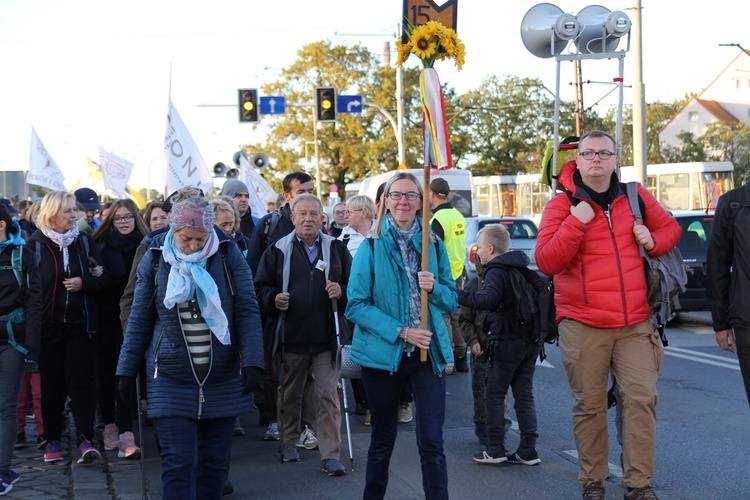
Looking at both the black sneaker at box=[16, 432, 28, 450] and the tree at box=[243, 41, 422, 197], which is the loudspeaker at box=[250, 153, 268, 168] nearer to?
the black sneaker at box=[16, 432, 28, 450]

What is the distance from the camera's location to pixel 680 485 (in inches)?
252

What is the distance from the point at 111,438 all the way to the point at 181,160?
5003mm

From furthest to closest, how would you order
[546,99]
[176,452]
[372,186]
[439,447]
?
[546,99] < [372,186] < [439,447] < [176,452]

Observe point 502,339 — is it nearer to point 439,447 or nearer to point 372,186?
point 439,447

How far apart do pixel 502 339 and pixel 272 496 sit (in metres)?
1.91

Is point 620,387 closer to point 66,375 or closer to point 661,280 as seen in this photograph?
point 661,280

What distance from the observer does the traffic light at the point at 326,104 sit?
90.5 ft

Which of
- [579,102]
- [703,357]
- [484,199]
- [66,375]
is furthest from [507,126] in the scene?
[66,375]

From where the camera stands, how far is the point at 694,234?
15.9 metres

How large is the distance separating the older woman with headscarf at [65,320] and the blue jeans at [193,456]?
2.68 meters

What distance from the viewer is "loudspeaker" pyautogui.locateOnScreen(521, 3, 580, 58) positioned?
7.73 meters

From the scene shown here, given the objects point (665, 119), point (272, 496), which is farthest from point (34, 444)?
point (665, 119)

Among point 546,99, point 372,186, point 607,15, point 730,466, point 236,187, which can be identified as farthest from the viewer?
point 546,99

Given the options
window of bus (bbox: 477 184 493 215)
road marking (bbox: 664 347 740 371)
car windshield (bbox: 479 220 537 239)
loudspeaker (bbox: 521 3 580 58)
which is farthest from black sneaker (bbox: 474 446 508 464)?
window of bus (bbox: 477 184 493 215)
